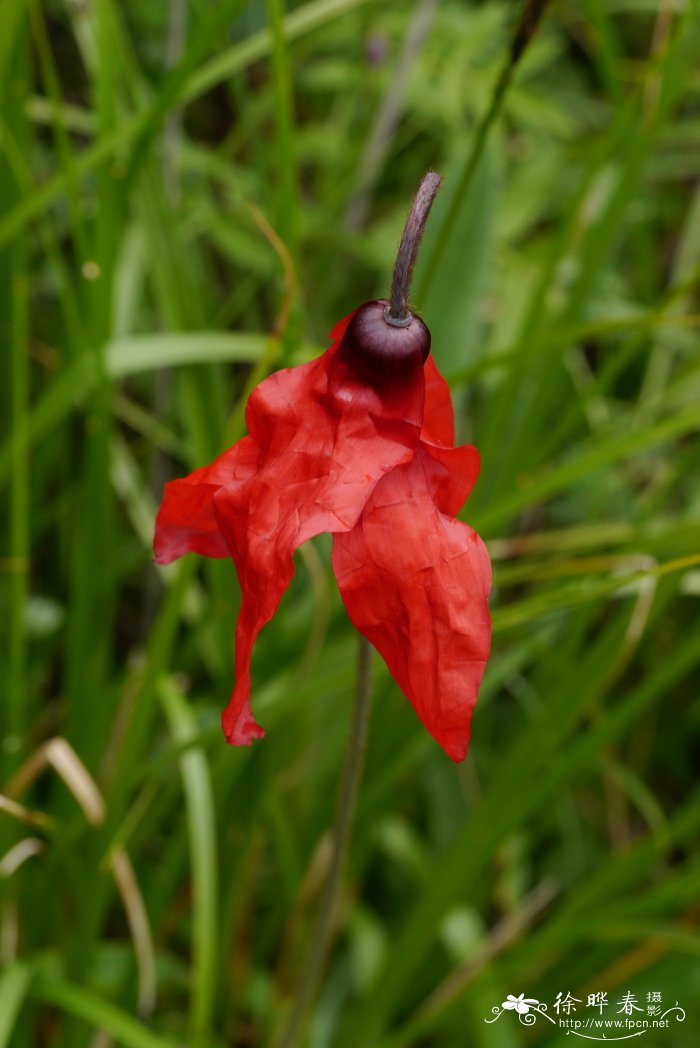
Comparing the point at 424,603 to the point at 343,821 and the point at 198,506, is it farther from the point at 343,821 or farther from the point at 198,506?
the point at 343,821

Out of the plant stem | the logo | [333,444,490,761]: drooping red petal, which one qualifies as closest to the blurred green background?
the logo

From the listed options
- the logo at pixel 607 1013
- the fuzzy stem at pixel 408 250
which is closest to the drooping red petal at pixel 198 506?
the fuzzy stem at pixel 408 250

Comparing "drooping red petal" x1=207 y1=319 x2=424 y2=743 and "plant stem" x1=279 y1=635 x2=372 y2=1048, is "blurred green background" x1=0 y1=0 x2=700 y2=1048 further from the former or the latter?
"drooping red petal" x1=207 y1=319 x2=424 y2=743

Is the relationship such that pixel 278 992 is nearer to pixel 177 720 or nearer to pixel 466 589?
pixel 177 720

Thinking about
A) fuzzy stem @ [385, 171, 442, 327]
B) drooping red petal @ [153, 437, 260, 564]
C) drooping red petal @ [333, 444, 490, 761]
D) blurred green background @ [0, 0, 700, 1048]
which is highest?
blurred green background @ [0, 0, 700, 1048]

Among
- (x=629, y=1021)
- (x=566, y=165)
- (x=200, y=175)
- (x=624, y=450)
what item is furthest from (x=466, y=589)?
(x=566, y=165)

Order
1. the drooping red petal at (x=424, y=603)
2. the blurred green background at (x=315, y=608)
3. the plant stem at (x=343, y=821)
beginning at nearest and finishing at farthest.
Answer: the drooping red petal at (x=424, y=603) < the plant stem at (x=343, y=821) < the blurred green background at (x=315, y=608)

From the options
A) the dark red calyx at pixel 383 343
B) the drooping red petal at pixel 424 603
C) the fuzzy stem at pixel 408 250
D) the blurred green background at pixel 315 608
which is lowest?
the drooping red petal at pixel 424 603

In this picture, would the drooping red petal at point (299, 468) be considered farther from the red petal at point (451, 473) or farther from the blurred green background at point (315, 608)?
the blurred green background at point (315, 608)
